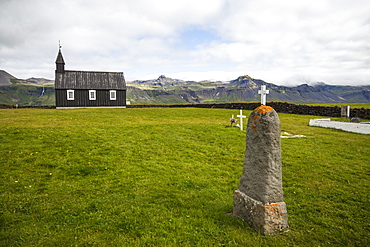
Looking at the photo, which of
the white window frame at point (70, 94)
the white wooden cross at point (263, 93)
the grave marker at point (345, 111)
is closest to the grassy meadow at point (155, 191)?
the white wooden cross at point (263, 93)

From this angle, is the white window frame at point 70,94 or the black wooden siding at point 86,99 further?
the white window frame at point 70,94

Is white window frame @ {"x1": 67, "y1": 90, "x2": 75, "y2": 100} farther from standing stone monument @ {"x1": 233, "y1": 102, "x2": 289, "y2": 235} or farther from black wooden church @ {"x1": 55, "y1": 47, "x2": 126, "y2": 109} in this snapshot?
standing stone monument @ {"x1": 233, "y1": 102, "x2": 289, "y2": 235}

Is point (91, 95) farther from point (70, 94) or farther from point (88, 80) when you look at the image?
point (70, 94)

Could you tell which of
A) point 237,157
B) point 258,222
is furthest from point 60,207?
point 237,157

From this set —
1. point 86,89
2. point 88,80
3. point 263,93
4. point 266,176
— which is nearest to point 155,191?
point 266,176

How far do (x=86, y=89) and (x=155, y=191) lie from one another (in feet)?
141

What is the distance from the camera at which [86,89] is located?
150 feet

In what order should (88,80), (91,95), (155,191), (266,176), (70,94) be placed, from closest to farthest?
(266,176)
(155,191)
(70,94)
(91,95)
(88,80)

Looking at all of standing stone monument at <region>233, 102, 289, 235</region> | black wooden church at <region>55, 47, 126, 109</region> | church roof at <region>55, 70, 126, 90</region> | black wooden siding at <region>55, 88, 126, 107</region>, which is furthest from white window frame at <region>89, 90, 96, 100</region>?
standing stone monument at <region>233, 102, 289, 235</region>

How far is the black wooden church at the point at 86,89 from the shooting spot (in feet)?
146

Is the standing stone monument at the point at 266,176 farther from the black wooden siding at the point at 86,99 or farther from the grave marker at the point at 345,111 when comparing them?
the black wooden siding at the point at 86,99

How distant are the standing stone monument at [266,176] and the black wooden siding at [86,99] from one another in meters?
45.1

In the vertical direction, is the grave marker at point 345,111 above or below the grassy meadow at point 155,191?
above

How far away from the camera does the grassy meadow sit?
5359 millimetres
